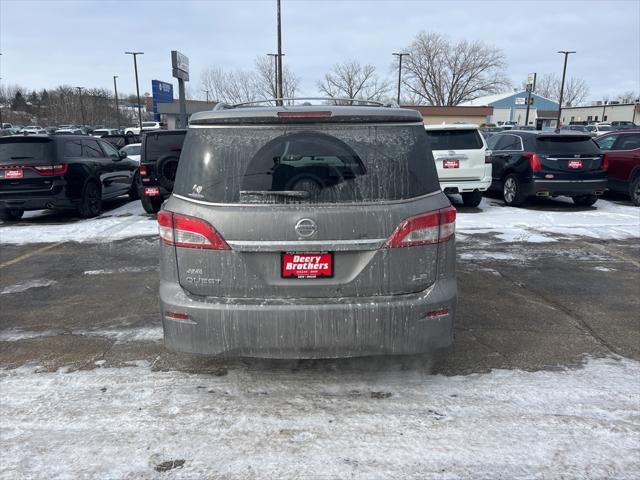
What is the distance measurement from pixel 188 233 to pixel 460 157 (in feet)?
27.9

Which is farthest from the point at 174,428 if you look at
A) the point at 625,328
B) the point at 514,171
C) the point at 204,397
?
the point at 514,171

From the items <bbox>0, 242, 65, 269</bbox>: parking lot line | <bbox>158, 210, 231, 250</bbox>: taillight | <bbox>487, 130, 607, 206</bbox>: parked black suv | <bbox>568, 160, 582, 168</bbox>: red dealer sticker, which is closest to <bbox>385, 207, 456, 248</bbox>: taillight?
<bbox>158, 210, 231, 250</bbox>: taillight

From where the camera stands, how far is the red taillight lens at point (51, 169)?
355 inches

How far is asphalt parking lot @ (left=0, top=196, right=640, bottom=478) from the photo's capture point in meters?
2.52

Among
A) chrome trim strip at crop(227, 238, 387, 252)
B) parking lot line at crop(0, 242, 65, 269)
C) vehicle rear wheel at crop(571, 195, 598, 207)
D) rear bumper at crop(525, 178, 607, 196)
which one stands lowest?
parking lot line at crop(0, 242, 65, 269)

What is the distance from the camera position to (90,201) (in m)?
10.1

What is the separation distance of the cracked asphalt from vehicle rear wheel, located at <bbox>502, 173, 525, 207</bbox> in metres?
3.50

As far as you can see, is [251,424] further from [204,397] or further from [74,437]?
[74,437]

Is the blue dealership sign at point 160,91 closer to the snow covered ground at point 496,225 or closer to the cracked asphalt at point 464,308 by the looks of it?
the snow covered ground at point 496,225

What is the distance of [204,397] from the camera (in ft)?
10.3

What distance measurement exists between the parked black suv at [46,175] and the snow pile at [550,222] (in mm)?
7415

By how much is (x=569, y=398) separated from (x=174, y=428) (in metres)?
2.47

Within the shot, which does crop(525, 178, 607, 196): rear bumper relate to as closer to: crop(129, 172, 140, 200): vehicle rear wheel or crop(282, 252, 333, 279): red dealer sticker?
crop(282, 252, 333, 279): red dealer sticker

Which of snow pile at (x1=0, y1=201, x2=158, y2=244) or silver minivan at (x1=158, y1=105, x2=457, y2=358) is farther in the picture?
snow pile at (x1=0, y1=201, x2=158, y2=244)
